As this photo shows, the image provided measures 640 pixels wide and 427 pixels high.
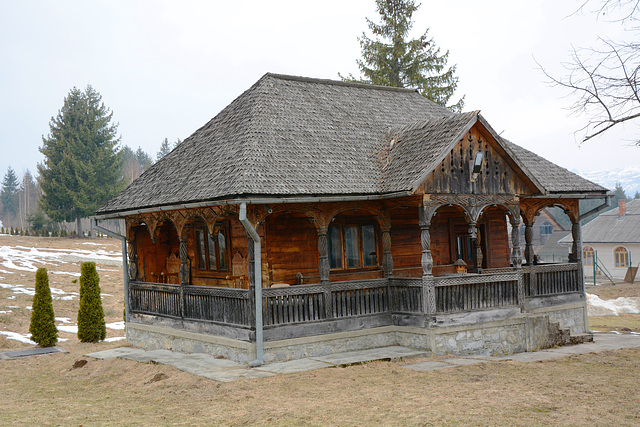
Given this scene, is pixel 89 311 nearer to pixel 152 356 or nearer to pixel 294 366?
pixel 152 356

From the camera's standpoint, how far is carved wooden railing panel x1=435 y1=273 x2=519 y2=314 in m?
15.4

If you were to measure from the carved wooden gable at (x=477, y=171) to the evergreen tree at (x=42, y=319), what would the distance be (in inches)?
510

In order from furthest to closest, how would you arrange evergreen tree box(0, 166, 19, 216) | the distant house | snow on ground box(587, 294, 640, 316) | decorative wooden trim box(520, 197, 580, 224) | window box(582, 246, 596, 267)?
evergreen tree box(0, 166, 19, 216) → window box(582, 246, 596, 267) → the distant house → snow on ground box(587, 294, 640, 316) → decorative wooden trim box(520, 197, 580, 224)

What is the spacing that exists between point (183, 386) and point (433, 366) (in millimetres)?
4961

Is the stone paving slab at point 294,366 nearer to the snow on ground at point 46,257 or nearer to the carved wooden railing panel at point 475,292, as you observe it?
the carved wooden railing panel at point 475,292

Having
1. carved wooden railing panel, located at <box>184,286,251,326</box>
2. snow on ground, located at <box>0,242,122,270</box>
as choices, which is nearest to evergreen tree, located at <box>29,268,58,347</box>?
carved wooden railing panel, located at <box>184,286,251,326</box>

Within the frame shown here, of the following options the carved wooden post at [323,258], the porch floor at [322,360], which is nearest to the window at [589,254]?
the porch floor at [322,360]

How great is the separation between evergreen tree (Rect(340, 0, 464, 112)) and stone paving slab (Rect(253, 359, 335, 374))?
25045 mm

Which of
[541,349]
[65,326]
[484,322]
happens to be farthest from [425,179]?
[65,326]

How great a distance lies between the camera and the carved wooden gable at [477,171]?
50.4ft

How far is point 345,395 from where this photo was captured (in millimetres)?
11141

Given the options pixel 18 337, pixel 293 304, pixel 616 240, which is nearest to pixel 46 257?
pixel 18 337

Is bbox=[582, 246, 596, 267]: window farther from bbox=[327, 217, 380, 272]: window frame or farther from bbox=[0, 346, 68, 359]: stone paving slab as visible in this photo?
bbox=[0, 346, 68, 359]: stone paving slab

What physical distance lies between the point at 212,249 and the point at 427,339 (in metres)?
6.51
